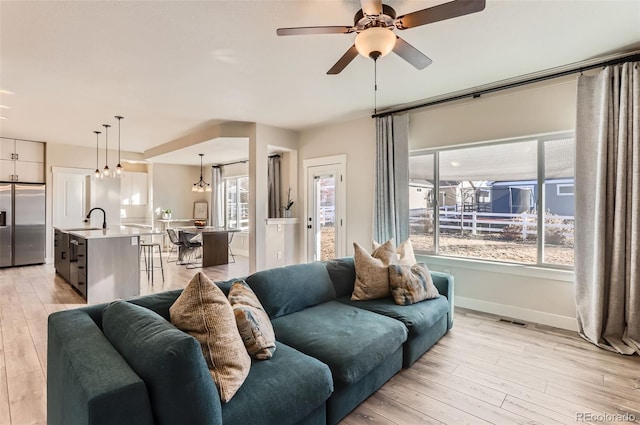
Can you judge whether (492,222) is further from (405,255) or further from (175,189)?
(175,189)

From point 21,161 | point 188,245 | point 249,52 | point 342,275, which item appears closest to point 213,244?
point 188,245

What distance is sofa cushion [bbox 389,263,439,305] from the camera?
2.85 metres

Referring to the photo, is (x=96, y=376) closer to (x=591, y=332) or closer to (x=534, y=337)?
(x=534, y=337)

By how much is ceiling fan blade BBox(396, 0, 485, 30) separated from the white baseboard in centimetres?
322

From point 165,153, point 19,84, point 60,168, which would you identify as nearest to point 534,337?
point 19,84

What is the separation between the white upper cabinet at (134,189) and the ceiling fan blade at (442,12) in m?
8.89

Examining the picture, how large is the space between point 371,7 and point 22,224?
311 inches

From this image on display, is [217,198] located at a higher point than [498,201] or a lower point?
higher

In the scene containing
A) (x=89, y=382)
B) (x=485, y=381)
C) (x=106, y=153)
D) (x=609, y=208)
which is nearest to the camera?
(x=89, y=382)

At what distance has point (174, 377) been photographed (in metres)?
1.12

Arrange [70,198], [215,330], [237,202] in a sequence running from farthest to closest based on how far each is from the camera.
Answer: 1. [237,202]
2. [70,198]
3. [215,330]

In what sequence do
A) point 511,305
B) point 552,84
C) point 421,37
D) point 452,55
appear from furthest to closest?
point 511,305 → point 552,84 → point 452,55 → point 421,37

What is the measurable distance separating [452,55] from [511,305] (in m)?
2.81

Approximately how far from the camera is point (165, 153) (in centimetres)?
701
